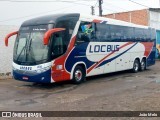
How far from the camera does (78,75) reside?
1398cm

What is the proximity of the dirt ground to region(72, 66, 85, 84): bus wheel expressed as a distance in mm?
250

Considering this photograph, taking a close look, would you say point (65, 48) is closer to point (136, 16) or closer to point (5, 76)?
point (5, 76)

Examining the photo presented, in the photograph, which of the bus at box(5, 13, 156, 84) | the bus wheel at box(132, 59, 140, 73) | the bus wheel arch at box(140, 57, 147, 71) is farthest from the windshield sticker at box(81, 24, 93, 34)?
the bus wheel arch at box(140, 57, 147, 71)

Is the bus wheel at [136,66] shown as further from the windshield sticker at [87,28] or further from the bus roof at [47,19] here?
the bus roof at [47,19]

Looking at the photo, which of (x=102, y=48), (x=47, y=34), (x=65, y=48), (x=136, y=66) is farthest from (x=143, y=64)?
(x=47, y=34)

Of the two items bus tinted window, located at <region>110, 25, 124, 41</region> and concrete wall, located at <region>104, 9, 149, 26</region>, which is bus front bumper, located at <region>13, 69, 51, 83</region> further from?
concrete wall, located at <region>104, 9, 149, 26</region>

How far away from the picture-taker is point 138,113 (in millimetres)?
7793

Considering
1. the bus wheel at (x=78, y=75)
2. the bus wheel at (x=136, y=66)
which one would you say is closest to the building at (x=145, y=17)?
the bus wheel at (x=136, y=66)

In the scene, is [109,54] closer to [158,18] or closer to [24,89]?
[24,89]

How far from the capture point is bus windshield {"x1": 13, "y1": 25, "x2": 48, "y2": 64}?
12.4 meters

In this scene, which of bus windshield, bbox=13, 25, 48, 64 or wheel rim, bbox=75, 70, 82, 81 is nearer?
bus windshield, bbox=13, 25, 48, 64

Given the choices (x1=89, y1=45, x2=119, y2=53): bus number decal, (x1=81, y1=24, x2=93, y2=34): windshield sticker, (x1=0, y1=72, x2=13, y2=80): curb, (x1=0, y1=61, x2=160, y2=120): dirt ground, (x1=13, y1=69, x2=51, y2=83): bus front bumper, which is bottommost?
(x1=0, y1=72, x2=13, y2=80): curb

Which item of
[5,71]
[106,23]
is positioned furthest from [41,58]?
[5,71]

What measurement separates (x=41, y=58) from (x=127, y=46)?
7.36 m
